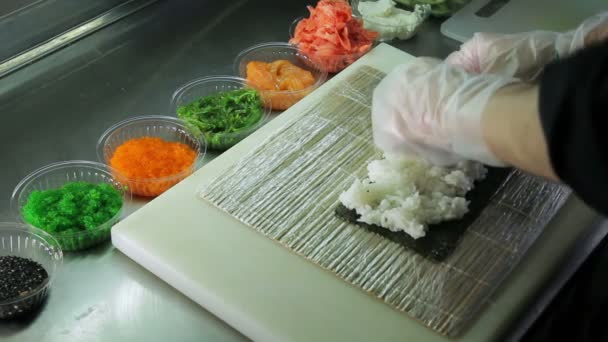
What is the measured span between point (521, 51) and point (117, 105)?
1.03 meters

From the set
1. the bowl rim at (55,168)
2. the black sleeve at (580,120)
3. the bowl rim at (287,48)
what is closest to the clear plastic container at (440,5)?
the bowl rim at (287,48)

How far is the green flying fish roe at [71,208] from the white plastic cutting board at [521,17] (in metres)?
1.23

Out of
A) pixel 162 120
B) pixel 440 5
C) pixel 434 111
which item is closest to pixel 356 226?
pixel 434 111

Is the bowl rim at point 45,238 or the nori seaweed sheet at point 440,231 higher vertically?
the bowl rim at point 45,238

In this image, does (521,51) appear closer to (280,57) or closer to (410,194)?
(410,194)

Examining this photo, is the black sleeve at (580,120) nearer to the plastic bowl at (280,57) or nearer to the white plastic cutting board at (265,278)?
the white plastic cutting board at (265,278)

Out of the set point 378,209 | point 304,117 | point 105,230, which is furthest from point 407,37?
point 105,230

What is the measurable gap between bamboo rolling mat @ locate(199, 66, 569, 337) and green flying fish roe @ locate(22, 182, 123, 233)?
21cm

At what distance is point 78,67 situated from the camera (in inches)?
71.3

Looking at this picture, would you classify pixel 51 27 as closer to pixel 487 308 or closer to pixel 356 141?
pixel 356 141

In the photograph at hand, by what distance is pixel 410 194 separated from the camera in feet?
4.39

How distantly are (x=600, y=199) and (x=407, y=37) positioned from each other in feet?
4.16

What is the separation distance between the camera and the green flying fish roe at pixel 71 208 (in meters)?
1.30

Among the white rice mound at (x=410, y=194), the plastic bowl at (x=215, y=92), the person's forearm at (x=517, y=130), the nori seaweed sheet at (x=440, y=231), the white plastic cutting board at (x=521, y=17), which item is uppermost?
the person's forearm at (x=517, y=130)
